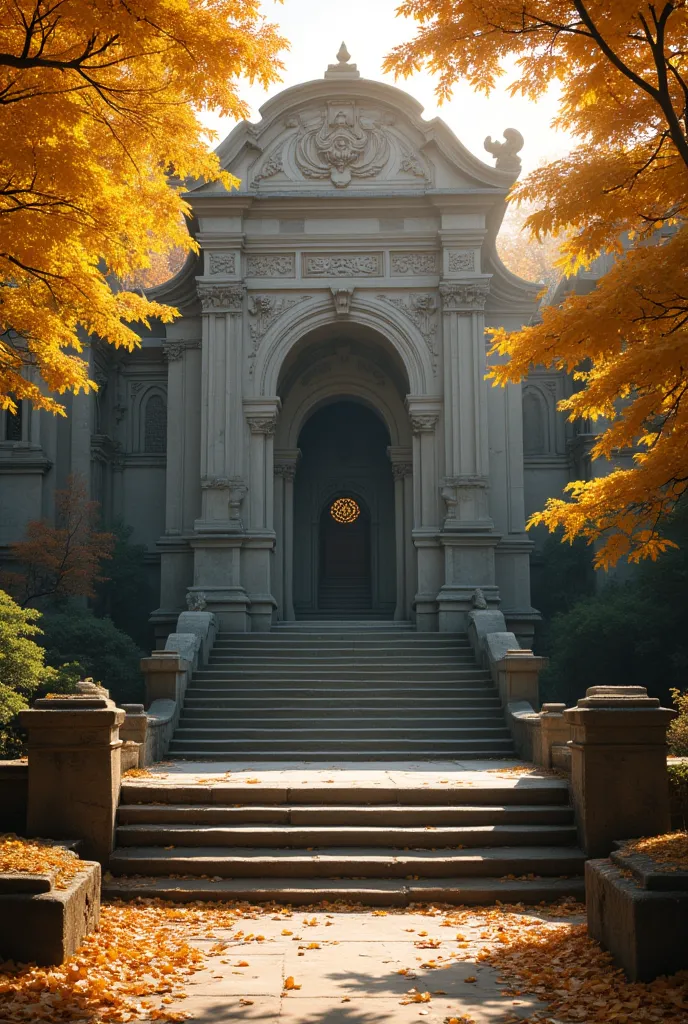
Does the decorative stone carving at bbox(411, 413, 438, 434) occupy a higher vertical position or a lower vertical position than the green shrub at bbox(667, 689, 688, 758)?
higher

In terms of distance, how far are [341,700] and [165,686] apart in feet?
9.38

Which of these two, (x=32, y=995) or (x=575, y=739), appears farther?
(x=575, y=739)

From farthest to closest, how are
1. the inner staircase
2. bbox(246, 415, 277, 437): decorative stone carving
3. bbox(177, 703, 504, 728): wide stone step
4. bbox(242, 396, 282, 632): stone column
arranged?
bbox(246, 415, 277, 437): decorative stone carving
bbox(242, 396, 282, 632): stone column
bbox(177, 703, 504, 728): wide stone step
the inner staircase

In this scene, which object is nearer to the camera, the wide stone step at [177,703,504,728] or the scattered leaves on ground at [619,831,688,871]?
the scattered leaves on ground at [619,831,688,871]

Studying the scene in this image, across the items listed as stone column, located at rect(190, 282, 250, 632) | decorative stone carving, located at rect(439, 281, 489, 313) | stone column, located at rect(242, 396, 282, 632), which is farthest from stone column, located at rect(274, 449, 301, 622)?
decorative stone carving, located at rect(439, 281, 489, 313)

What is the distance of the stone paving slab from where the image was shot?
6.17 m

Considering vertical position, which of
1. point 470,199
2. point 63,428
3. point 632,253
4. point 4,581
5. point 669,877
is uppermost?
point 470,199

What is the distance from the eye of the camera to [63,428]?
2492 centimetres

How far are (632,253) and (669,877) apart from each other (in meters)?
5.26

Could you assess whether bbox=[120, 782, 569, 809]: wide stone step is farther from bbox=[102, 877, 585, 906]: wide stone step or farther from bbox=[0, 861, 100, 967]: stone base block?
bbox=[0, 861, 100, 967]: stone base block

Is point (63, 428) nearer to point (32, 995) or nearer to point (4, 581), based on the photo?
point (4, 581)

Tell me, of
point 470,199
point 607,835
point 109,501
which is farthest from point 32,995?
point 109,501

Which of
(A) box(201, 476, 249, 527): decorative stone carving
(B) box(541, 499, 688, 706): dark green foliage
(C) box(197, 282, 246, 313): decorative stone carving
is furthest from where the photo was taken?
(C) box(197, 282, 246, 313): decorative stone carving

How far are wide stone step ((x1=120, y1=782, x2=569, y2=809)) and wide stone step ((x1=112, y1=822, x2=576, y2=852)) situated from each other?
61cm
